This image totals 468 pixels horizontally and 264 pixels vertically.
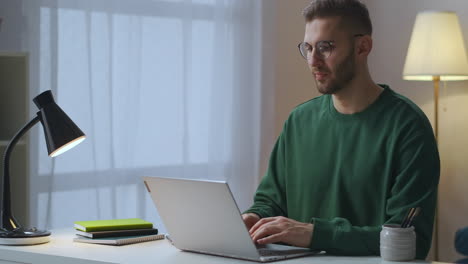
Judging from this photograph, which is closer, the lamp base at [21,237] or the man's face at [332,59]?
the lamp base at [21,237]

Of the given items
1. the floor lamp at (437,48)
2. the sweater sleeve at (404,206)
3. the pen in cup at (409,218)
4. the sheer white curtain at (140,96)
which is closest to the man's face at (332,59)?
the sweater sleeve at (404,206)

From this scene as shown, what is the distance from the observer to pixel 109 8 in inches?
143

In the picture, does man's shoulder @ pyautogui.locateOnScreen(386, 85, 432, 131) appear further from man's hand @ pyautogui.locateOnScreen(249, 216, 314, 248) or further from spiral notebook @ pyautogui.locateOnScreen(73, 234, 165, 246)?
spiral notebook @ pyautogui.locateOnScreen(73, 234, 165, 246)

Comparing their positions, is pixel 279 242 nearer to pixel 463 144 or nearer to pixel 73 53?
pixel 73 53

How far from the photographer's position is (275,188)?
2709 mm

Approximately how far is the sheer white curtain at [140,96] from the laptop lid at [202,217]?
1417mm

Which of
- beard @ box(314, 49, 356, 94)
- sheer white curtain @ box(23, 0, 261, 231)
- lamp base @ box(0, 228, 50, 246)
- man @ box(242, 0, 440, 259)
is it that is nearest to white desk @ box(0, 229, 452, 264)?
lamp base @ box(0, 228, 50, 246)

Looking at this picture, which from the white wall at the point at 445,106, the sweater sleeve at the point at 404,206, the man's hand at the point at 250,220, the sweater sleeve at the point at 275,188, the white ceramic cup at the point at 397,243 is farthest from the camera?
the white wall at the point at 445,106

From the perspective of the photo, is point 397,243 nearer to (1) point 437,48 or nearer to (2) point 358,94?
(2) point 358,94

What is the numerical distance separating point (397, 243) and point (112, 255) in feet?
2.36

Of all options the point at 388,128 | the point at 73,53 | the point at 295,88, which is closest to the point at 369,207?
the point at 388,128

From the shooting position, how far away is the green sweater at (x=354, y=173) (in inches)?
87.2

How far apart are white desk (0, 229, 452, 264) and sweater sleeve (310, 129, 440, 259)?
0.05m

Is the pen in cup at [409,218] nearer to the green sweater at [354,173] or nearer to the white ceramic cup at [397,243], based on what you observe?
the white ceramic cup at [397,243]
